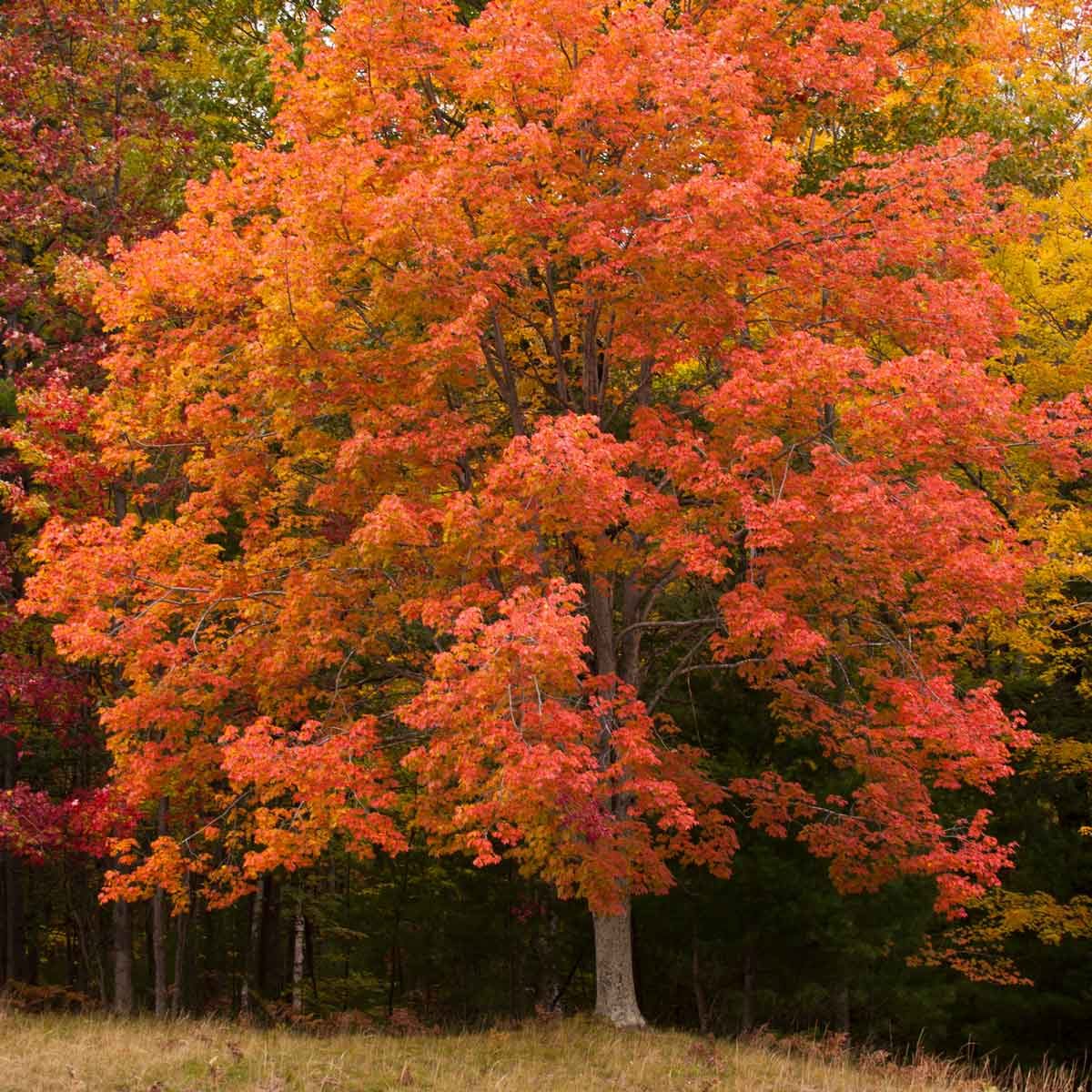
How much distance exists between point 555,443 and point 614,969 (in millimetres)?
7093

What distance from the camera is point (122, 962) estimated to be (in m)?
18.6

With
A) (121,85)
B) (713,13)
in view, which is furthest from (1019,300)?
(121,85)

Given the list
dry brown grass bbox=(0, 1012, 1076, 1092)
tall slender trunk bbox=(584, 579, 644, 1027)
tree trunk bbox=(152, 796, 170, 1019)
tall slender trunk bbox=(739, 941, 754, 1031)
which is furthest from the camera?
tall slender trunk bbox=(739, 941, 754, 1031)

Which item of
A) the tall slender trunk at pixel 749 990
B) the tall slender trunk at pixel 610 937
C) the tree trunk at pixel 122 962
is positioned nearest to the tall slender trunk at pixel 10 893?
the tree trunk at pixel 122 962

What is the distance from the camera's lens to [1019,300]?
67.9 ft

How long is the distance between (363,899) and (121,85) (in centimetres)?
1635

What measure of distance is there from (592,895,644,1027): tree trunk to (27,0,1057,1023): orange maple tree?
0.14ft

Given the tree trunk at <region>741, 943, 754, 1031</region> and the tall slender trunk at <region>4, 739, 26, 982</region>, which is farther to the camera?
the tall slender trunk at <region>4, 739, 26, 982</region>

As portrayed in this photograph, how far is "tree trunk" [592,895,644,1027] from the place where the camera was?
48.4 ft

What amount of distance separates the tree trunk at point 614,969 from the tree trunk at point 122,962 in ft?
23.3

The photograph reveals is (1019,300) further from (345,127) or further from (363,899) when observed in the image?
(363,899)

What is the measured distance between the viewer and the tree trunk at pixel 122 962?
17891 millimetres

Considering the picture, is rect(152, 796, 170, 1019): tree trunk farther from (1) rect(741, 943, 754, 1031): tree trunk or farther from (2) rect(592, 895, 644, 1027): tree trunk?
(1) rect(741, 943, 754, 1031): tree trunk

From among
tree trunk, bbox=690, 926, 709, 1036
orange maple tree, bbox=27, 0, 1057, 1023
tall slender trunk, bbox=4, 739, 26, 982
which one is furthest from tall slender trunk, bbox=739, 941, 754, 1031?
tall slender trunk, bbox=4, 739, 26, 982
